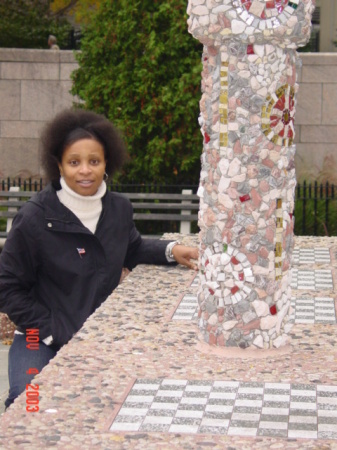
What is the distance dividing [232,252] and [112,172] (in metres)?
1.36

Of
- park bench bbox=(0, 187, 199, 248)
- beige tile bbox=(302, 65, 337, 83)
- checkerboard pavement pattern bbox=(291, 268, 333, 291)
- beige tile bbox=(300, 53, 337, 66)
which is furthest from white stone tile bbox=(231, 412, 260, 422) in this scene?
beige tile bbox=(300, 53, 337, 66)

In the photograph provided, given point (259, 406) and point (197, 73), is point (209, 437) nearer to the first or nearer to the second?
point (259, 406)

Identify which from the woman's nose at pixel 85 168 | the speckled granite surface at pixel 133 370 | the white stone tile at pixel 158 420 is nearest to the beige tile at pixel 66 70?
the speckled granite surface at pixel 133 370

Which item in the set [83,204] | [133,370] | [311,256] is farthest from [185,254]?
[133,370]

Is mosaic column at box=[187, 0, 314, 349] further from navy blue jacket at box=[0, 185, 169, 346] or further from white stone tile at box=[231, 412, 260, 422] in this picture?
white stone tile at box=[231, 412, 260, 422]

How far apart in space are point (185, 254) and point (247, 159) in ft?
6.26

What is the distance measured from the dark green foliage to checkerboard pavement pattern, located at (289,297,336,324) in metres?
14.0

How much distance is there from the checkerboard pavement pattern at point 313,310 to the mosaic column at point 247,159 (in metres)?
0.64

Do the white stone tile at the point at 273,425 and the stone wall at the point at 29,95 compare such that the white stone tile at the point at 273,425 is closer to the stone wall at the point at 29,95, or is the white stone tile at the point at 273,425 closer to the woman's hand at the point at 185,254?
the woman's hand at the point at 185,254

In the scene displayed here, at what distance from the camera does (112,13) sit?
44.7 ft

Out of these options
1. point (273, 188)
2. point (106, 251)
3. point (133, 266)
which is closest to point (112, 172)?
point (106, 251)

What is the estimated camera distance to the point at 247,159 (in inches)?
199

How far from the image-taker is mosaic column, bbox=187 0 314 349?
503 cm

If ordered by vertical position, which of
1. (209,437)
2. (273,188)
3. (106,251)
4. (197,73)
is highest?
(197,73)
